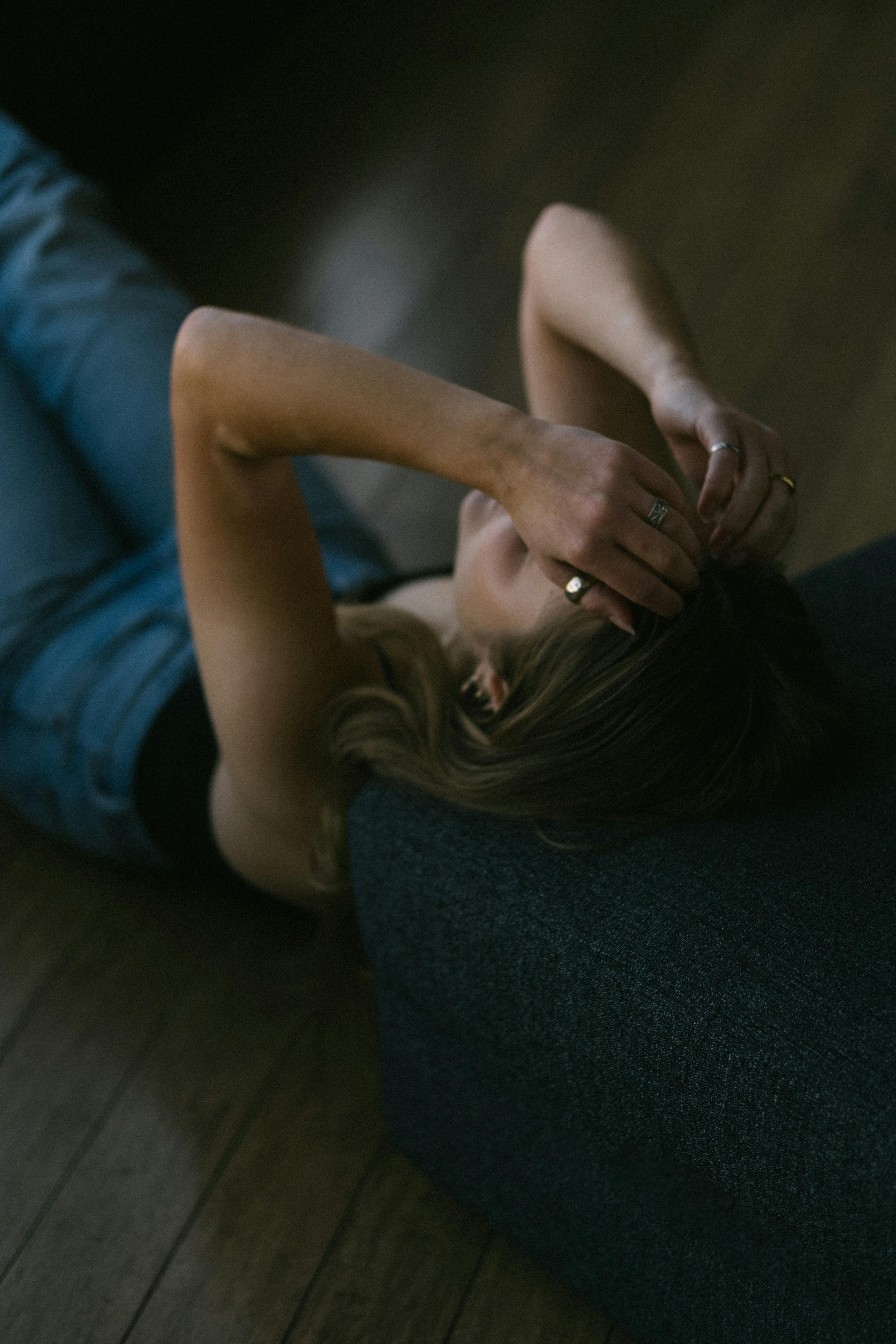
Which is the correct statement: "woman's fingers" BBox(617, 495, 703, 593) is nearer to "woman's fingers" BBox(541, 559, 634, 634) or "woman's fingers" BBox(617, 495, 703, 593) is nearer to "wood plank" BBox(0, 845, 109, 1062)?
"woman's fingers" BBox(541, 559, 634, 634)

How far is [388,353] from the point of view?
2.50 meters

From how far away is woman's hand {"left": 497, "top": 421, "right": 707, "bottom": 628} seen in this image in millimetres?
853

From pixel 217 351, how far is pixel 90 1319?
1.02m

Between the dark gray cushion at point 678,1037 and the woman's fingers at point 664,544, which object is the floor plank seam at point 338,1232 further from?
the woman's fingers at point 664,544

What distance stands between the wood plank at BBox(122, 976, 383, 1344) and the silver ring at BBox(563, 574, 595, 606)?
80 centimetres

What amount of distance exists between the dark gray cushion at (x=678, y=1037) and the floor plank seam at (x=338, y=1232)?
0.21 metres

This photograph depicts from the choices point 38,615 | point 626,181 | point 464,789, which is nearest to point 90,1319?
point 464,789

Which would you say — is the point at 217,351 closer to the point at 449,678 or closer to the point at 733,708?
the point at 449,678

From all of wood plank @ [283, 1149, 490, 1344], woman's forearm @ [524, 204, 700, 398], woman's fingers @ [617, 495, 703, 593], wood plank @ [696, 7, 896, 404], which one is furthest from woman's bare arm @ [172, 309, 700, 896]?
wood plank @ [696, 7, 896, 404]

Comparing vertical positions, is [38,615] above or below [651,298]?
below

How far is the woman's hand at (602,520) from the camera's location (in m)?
0.85

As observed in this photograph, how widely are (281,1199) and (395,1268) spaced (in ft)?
Answer: 0.52

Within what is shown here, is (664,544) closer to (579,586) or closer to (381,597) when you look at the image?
(579,586)

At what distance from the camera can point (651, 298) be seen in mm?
1312
